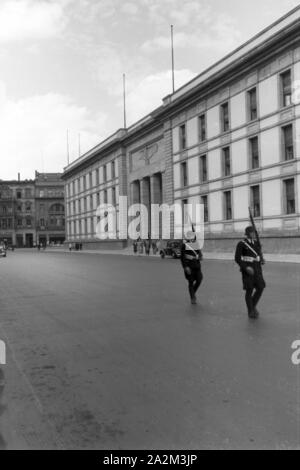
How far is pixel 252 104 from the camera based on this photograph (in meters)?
35.7

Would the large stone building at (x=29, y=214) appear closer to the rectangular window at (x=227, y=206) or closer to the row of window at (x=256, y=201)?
the row of window at (x=256, y=201)

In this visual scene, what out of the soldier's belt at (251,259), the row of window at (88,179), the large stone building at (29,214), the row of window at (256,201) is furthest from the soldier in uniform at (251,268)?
the large stone building at (29,214)

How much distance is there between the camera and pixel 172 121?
47062 mm

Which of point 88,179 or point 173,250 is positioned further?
point 88,179

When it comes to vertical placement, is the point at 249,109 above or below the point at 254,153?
above

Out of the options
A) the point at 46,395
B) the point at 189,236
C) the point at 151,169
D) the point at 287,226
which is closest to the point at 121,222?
the point at 151,169

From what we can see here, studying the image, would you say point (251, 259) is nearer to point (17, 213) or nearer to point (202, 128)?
point (202, 128)

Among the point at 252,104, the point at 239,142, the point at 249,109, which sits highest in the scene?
the point at 252,104

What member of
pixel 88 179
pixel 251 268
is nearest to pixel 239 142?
pixel 251 268

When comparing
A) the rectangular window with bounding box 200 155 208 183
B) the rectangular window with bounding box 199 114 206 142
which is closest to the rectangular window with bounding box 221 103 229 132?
the rectangular window with bounding box 199 114 206 142

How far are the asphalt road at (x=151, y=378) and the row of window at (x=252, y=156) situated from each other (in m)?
24.0

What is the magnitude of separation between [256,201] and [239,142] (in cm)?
483

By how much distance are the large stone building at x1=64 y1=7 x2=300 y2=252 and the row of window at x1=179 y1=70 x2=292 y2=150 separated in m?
0.07

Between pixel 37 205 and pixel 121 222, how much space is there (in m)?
60.8
